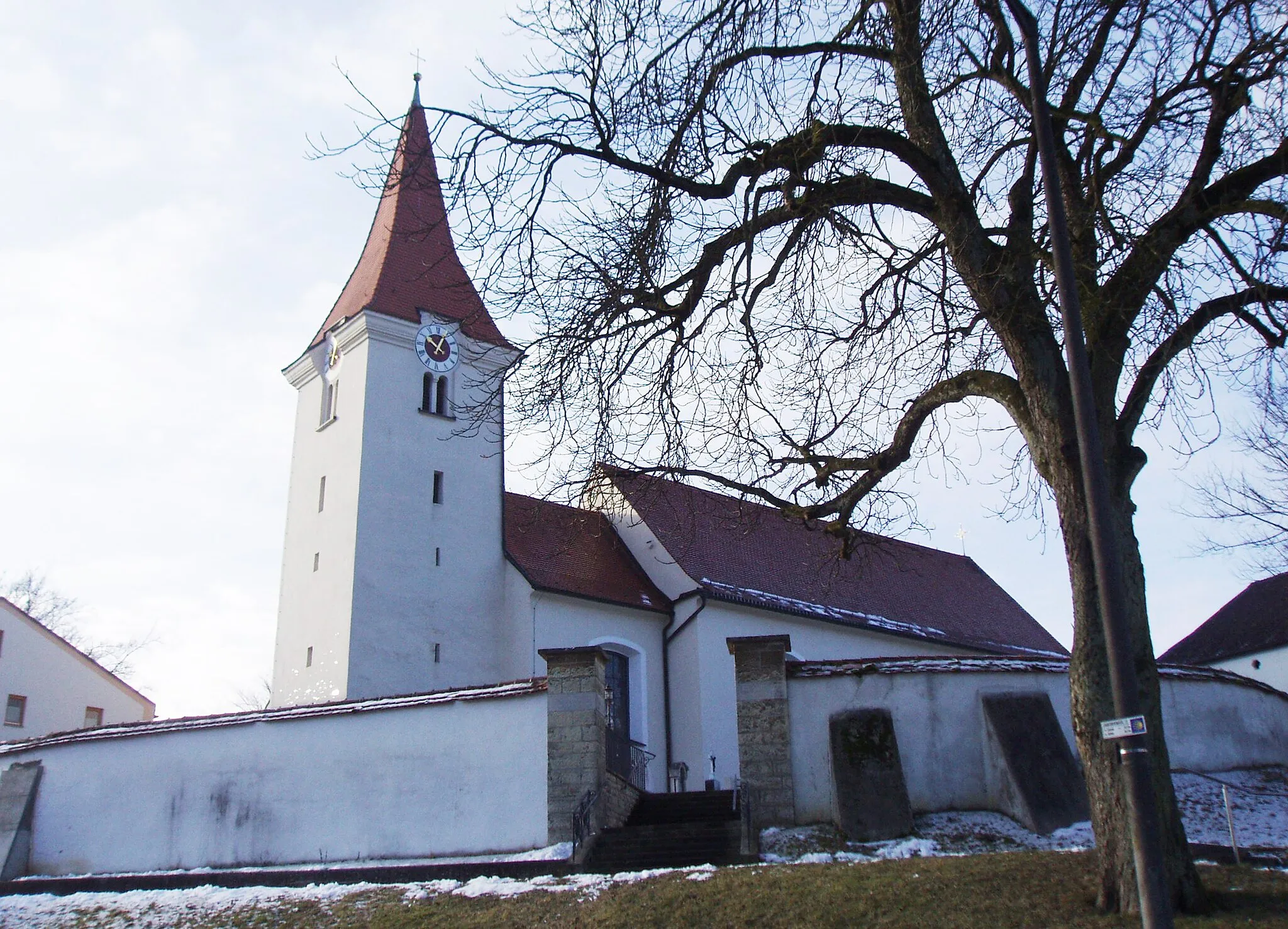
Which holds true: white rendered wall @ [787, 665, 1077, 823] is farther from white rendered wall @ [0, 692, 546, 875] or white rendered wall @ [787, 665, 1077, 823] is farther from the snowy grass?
white rendered wall @ [0, 692, 546, 875]

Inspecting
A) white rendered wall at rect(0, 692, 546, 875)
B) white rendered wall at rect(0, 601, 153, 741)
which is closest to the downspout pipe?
white rendered wall at rect(0, 692, 546, 875)

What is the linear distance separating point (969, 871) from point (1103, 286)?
4864 mm

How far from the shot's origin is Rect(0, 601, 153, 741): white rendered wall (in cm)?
3098

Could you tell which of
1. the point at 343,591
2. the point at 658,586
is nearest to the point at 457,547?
the point at 343,591

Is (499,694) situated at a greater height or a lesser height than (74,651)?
lesser

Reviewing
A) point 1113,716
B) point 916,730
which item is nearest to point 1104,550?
point 1113,716

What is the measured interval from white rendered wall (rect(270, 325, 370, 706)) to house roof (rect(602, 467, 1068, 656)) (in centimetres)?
604

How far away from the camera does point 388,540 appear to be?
22.6 meters

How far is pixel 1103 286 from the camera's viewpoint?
9.27 meters

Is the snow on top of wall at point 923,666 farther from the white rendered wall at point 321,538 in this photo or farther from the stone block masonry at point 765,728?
the white rendered wall at point 321,538

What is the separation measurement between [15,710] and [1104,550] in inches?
1251

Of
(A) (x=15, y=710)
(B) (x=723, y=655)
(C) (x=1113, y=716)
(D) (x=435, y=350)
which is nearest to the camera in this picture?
(C) (x=1113, y=716)

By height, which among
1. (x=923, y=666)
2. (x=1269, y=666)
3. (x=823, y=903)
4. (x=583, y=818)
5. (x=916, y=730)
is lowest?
(x=823, y=903)

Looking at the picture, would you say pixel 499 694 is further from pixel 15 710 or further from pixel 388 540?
pixel 15 710
